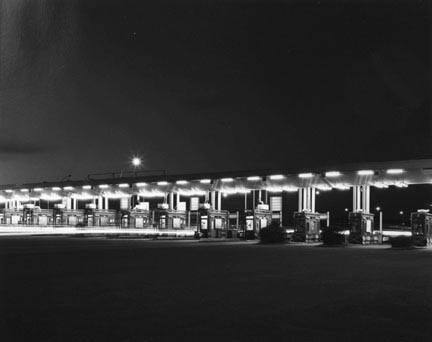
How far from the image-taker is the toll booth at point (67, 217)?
1990 inches

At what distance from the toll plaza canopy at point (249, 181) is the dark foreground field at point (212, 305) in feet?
64.2

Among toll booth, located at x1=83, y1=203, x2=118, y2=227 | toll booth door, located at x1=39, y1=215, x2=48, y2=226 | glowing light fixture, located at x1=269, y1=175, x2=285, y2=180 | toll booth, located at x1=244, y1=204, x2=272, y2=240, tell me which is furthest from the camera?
toll booth door, located at x1=39, y1=215, x2=48, y2=226

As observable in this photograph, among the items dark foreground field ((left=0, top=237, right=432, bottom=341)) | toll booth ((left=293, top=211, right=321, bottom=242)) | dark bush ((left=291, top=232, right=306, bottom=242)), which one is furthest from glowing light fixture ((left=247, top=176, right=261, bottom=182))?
dark foreground field ((left=0, top=237, right=432, bottom=341))

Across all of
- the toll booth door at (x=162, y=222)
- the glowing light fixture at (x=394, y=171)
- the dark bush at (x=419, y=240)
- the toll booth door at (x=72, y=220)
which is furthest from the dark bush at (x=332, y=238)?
the toll booth door at (x=72, y=220)

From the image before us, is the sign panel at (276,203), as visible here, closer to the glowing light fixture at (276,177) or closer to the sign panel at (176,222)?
Answer: the glowing light fixture at (276,177)

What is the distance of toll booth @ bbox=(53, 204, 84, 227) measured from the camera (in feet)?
166

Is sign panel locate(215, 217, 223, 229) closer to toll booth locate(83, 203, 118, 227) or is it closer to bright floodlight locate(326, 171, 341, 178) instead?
bright floodlight locate(326, 171, 341, 178)

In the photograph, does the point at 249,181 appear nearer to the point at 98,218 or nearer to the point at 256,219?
the point at 256,219

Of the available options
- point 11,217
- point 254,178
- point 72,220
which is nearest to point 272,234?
point 254,178

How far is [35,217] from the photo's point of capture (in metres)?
53.2

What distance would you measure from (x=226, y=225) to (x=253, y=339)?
35.2 metres

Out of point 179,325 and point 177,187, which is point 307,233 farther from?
point 179,325

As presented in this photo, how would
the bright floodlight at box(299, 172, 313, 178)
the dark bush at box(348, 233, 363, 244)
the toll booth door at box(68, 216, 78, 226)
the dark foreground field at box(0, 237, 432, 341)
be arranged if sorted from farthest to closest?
the toll booth door at box(68, 216, 78, 226) < the bright floodlight at box(299, 172, 313, 178) < the dark bush at box(348, 233, 363, 244) < the dark foreground field at box(0, 237, 432, 341)

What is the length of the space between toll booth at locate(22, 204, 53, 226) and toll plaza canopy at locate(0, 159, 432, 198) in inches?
61.4
